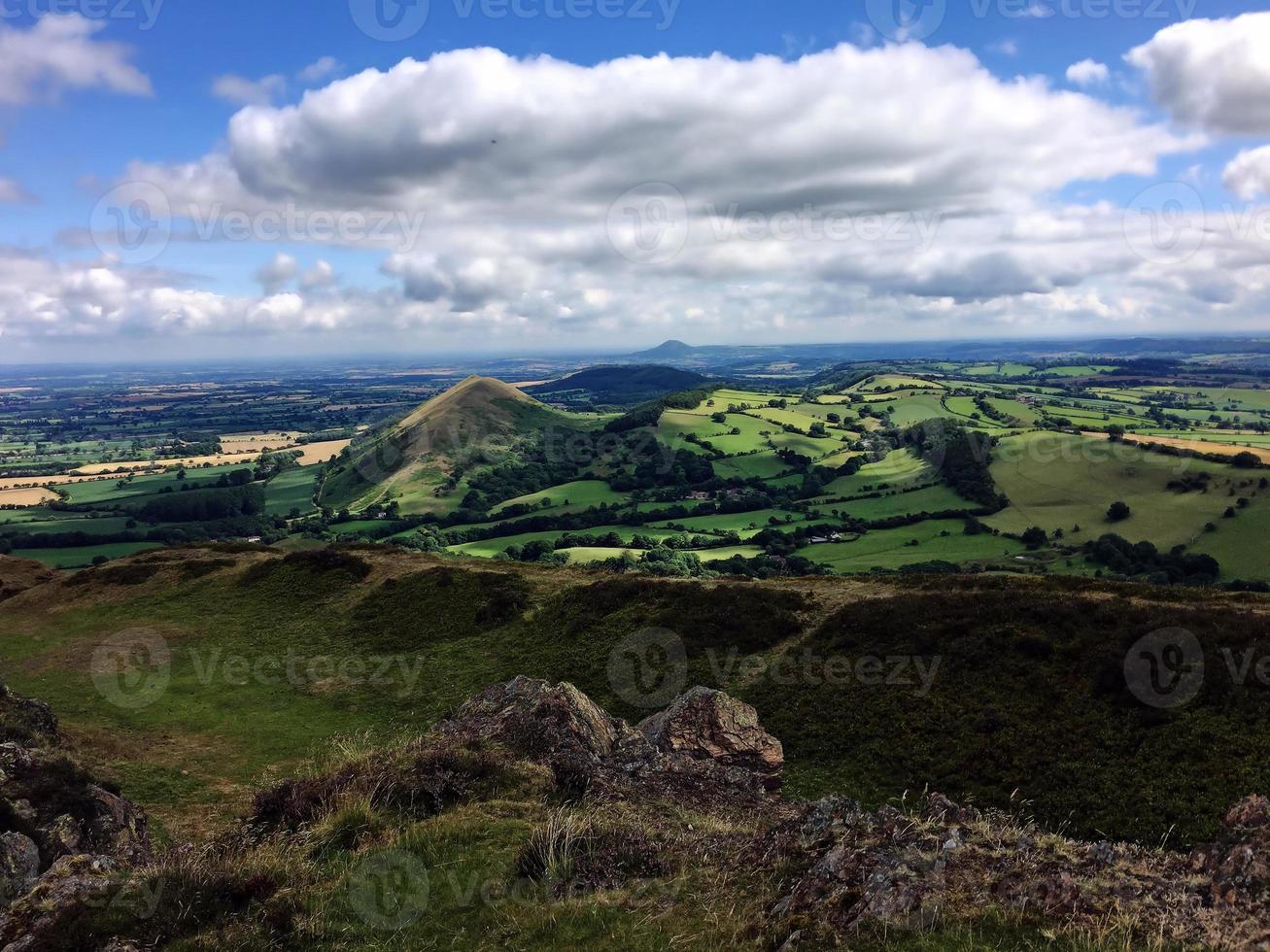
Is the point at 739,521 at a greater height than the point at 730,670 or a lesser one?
lesser

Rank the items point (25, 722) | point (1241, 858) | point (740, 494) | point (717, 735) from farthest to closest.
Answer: point (740, 494) → point (717, 735) → point (25, 722) → point (1241, 858)

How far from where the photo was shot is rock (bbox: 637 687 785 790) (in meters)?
19.0

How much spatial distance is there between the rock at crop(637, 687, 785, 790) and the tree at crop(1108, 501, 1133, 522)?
97567 mm

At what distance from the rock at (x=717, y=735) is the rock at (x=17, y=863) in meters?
13.0

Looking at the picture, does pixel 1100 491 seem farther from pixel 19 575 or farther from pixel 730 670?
pixel 19 575

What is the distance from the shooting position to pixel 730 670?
28812 mm

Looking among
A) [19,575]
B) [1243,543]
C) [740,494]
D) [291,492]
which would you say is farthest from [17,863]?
[291,492]

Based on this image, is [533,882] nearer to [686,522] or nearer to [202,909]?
[202,909]

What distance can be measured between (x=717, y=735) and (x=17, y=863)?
612 inches

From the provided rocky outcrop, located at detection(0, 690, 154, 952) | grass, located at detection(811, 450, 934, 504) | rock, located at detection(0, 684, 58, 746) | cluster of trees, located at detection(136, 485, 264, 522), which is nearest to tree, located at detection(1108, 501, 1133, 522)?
grass, located at detection(811, 450, 934, 504)

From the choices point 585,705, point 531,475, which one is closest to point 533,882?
point 585,705

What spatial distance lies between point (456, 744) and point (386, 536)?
365ft

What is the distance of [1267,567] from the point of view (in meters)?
74.8

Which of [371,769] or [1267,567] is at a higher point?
[371,769]
